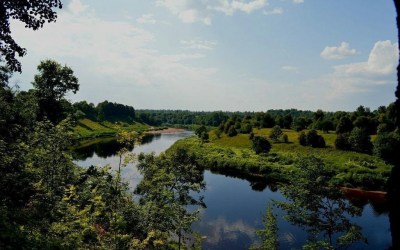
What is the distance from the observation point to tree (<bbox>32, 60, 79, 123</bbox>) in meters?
43.2

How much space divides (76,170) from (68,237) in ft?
26.3

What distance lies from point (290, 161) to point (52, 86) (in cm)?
5540

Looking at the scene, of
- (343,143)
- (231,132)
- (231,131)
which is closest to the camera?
(343,143)

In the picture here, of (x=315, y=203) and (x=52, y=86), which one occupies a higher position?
(x=52, y=86)

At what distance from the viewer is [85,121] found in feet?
588

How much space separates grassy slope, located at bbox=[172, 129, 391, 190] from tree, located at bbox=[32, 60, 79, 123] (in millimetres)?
40158

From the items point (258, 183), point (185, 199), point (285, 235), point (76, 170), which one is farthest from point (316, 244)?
point (258, 183)

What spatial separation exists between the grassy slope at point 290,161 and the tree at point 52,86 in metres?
40.2

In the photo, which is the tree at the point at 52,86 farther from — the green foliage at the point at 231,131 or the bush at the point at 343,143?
the green foliage at the point at 231,131

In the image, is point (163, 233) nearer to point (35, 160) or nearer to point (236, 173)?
point (35, 160)

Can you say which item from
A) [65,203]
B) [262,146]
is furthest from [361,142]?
[65,203]

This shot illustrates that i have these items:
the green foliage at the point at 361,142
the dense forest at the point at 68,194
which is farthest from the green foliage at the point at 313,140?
the dense forest at the point at 68,194

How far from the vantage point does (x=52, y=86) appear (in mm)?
44219

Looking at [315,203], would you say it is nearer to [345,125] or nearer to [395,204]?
[395,204]
